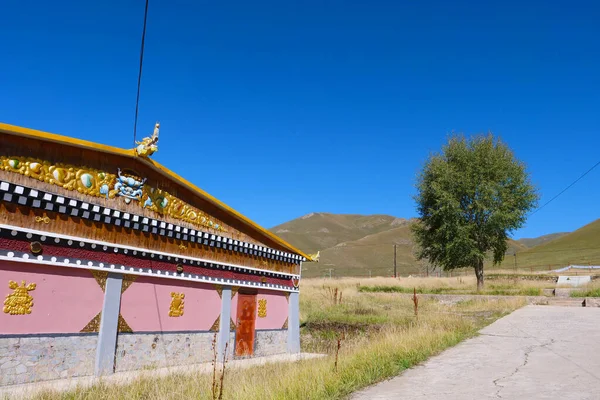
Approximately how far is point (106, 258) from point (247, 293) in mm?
5482

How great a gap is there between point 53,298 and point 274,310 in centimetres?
796

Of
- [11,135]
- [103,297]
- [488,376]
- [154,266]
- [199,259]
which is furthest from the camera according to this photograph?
[199,259]

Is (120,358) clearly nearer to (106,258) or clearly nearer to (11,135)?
(106,258)

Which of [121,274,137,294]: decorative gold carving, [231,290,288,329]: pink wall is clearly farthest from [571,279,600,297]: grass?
[121,274,137,294]: decorative gold carving

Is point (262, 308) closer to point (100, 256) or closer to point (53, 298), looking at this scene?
point (100, 256)

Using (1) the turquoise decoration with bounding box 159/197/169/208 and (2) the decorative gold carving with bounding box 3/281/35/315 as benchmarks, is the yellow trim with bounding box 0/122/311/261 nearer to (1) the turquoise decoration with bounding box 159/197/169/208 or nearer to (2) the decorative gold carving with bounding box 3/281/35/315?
(1) the turquoise decoration with bounding box 159/197/169/208

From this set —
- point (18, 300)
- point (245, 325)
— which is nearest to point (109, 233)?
point (18, 300)

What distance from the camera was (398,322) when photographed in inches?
756

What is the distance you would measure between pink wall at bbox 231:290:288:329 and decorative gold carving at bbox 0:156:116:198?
6.83 m

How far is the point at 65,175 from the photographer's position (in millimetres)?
9438

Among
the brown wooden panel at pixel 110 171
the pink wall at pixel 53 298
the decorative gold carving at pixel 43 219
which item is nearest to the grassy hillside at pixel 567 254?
the brown wooden panel at pixel 110 171

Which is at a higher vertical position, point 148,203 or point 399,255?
point 399,255

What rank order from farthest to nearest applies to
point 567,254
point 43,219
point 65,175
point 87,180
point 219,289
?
point 567,254
point 219,289
point 87,180
point 65,175
point 43,219

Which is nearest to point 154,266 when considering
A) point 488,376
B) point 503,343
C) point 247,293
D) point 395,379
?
point 247,293
